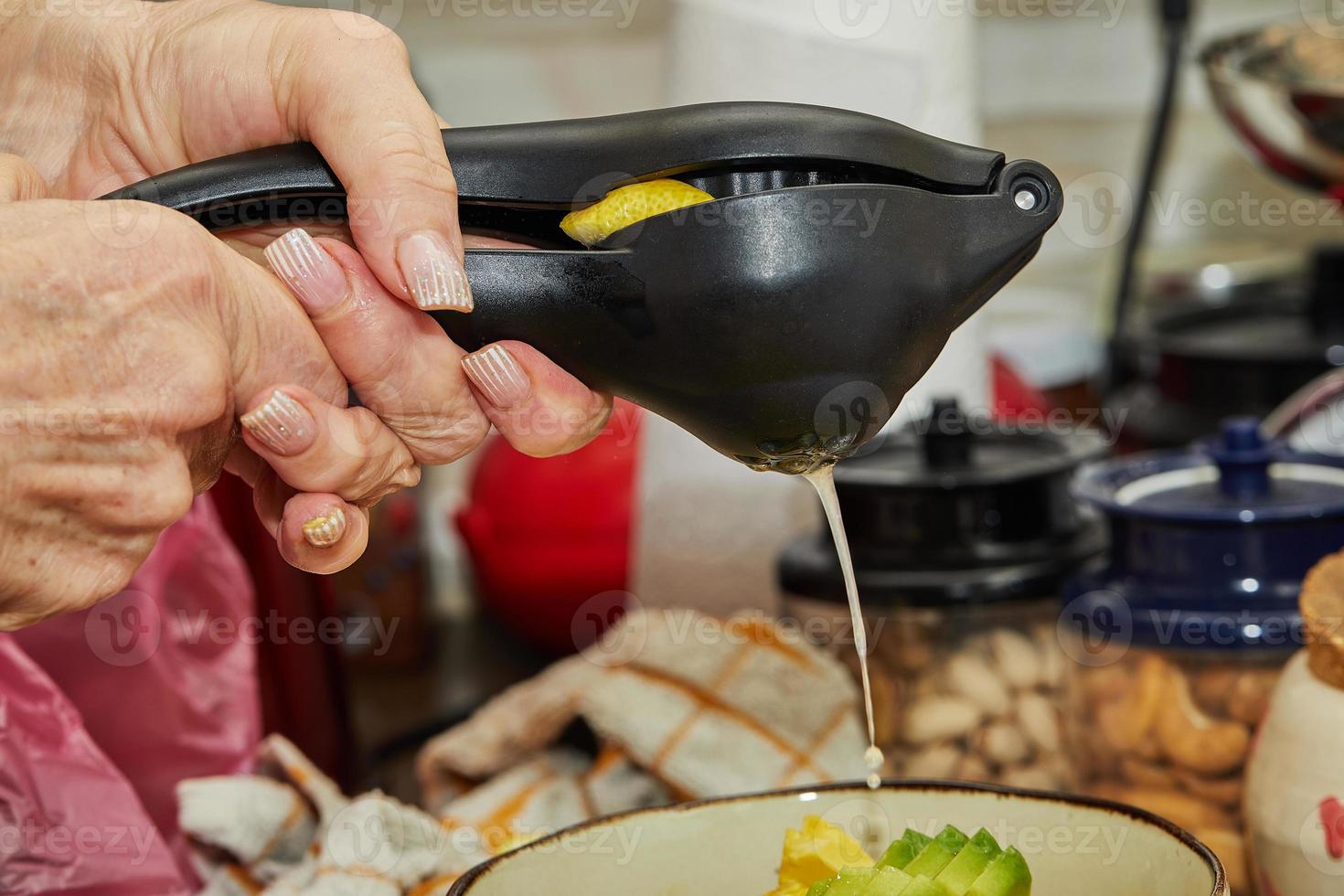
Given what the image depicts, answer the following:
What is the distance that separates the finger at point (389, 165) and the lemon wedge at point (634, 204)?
5cm

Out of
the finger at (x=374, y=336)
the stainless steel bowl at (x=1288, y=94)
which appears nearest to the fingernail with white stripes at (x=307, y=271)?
the finger at (x=374, y=336)

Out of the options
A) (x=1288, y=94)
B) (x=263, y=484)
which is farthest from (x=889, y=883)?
(x=1288, y=94)

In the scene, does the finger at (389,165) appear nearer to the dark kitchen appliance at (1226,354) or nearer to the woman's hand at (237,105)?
the woman's hand at (237,105)

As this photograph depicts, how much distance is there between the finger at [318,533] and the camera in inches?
20.6

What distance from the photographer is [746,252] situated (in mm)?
414

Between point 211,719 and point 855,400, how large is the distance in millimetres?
475

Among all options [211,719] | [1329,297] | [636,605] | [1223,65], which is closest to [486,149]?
[211,719]

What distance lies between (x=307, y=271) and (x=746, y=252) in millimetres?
164

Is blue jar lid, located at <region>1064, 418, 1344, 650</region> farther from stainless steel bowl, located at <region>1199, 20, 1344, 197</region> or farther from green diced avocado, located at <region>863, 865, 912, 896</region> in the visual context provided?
stainless steel bowl, located at <region>1199, 20, 1344, 197</region>

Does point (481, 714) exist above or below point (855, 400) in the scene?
below

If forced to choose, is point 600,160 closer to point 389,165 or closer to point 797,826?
point 389,165

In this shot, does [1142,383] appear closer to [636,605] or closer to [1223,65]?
[1223,65]

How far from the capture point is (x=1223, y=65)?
101 cm

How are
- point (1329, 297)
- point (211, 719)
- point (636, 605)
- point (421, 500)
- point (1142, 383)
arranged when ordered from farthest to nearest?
point (421, 500) → point (1142, 383) → point (1329, 297) → point (636, 605) → point (211, 719)
